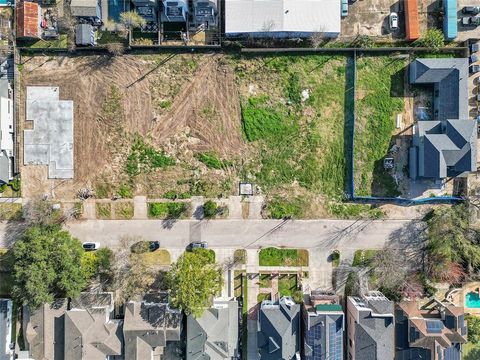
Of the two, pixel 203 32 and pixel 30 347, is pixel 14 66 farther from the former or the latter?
pixel 30 347

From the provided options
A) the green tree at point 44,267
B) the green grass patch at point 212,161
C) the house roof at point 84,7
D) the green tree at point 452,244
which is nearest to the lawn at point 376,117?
the green tree at point 452,244

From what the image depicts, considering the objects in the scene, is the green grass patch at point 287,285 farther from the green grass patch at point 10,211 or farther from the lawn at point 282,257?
the green grass patch at point 10,211

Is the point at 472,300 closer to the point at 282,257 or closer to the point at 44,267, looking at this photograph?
the point at 282,257

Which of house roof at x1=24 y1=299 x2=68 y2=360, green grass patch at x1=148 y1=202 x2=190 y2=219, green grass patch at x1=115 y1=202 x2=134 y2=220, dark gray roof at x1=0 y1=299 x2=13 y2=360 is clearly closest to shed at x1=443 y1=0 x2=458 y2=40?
green grass patch at x1=148 y1=202 x2=190 y2=219

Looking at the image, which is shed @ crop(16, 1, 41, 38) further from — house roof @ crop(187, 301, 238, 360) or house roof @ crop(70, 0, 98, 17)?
house roof @ crop(187, 301, 238, 360)

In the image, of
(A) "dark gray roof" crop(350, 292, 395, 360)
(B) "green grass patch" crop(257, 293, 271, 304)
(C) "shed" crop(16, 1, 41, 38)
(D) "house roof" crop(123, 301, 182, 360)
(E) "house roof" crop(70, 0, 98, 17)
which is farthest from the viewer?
(B) "green grass patch" crop(257, 293, 271, 304)

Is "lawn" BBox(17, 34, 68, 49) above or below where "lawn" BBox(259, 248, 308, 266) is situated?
above
